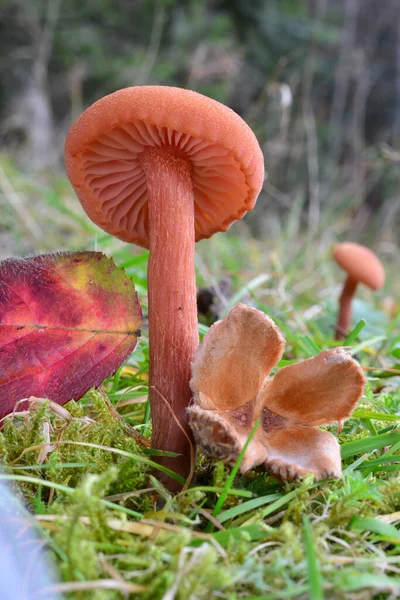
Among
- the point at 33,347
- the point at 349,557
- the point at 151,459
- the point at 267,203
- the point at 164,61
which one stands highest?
the point at 164,61

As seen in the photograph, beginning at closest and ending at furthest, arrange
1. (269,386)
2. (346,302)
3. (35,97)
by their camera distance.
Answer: (269,386), (346,302), (35,97)

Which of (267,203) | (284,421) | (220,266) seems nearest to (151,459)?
(284,421)

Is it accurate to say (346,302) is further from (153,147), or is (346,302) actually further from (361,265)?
(153,147)

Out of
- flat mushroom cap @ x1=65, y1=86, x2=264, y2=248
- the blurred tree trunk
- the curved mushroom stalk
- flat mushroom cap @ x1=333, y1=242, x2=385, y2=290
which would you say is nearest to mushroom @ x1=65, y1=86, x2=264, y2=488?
flat mushroom cap @ x1=65, y1=86, x2=264, y2=248

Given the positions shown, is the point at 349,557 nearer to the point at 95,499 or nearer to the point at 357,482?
the point at 357,482

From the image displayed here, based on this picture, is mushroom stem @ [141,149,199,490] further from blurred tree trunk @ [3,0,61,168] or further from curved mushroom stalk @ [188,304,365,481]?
blurred tree trunk @ [3,0,61,168]

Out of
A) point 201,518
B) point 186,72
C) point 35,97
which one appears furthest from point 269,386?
point 35,97
